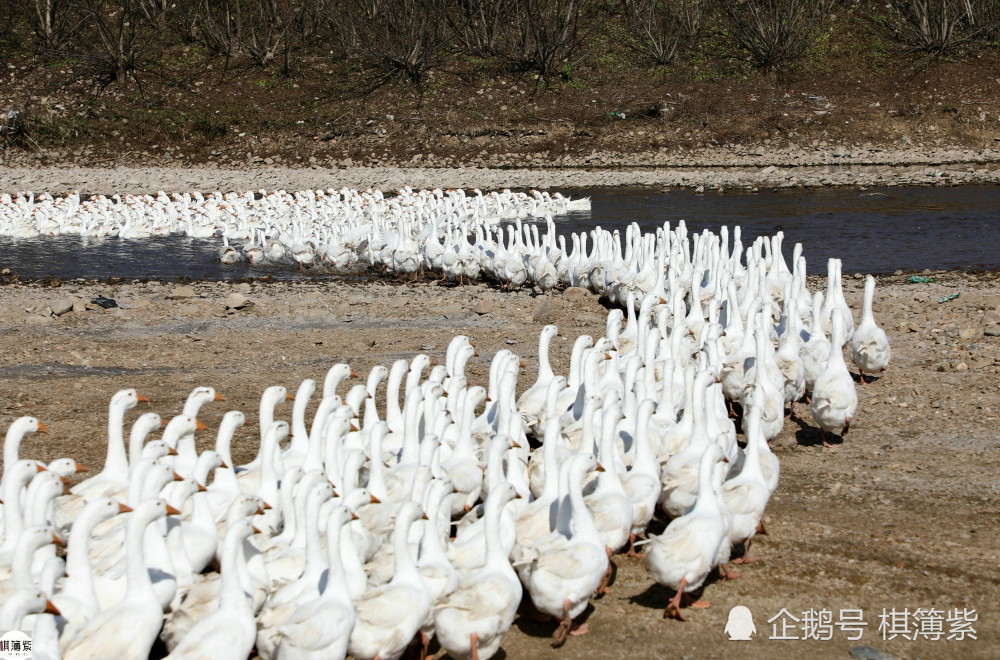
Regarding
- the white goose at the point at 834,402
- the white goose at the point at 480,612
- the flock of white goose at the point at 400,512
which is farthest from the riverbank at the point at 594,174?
the white goose at the point at 480,612

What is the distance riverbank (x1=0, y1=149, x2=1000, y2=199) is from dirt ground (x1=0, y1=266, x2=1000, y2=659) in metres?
14.8

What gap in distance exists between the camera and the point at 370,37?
46.3m

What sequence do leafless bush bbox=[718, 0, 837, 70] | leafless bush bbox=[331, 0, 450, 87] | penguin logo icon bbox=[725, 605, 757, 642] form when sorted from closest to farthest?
penguin logo icon bbox=[725, 605, 757, 642] < leafless bush bbox=[718, 0, 837, 70] < leafless bush bbox=[331, 0, 450, 87]

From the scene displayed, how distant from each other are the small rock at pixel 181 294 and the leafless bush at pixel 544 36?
2882cm

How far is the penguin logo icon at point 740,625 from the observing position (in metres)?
6.28

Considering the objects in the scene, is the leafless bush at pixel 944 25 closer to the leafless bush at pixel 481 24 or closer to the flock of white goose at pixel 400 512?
the leafless bush at pixel 481 24

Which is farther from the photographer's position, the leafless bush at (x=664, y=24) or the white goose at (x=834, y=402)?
the leafless bush at (x=664, y=24)

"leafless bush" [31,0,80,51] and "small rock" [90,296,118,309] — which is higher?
"leafless bush" [31,0,80,51]

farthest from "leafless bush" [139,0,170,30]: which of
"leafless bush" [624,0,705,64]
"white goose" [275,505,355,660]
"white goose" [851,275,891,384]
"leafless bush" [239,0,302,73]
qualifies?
"white goose" [275,505,355,660]

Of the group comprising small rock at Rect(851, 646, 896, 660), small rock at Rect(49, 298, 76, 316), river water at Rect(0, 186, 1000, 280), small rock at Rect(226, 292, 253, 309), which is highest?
small rock at Rect(49, 298, 76, 316)

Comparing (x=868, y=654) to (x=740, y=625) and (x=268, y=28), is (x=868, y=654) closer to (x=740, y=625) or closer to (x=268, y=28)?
(x=740, y=625)

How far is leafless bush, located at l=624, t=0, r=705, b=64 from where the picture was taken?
146ft

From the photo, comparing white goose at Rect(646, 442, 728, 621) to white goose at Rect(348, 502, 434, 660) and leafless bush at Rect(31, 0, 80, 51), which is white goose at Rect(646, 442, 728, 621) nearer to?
white goose at Rect(348, 502, 434, 660)

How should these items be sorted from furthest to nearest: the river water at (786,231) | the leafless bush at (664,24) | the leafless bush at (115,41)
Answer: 1. the leafless bush at (664,24)
2. the leafless bush at (115,41)
3. the river water at (786,231)
